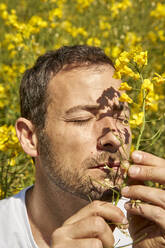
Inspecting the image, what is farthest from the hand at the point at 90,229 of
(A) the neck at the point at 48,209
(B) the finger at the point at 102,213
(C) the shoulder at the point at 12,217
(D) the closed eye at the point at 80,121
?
(C) the shoulder at the point at 12,217

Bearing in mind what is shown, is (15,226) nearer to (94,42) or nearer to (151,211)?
(151,211)

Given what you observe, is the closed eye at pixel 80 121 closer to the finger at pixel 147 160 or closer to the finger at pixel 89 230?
the finger at pixel 147 160

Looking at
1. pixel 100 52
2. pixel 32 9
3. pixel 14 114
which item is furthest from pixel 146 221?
pixel 32 9

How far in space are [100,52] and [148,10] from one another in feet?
11.3

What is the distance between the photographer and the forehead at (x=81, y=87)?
1691mm

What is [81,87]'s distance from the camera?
67.8 inches

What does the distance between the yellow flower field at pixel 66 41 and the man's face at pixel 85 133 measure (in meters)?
0.53

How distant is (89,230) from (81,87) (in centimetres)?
77

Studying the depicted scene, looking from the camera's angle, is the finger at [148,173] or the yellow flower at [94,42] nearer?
the finger at [148,173]

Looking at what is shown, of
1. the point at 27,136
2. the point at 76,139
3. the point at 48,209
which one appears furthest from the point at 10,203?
the point at 76,139

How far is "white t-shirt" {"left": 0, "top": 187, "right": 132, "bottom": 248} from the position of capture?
1856 millimetres

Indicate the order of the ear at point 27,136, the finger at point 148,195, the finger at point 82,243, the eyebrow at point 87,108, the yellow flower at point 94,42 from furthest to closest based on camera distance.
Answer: the yellow flower at point 94,42
the ear at point 27,136
the eyebrow at point 87,108
the finger at point 148,195
the finger at point 82,243

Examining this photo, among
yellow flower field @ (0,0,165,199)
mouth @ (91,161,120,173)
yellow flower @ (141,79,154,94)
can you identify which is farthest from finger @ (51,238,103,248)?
yellow flower field @ (0,0,165,199)

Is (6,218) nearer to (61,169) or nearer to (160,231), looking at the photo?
(61,169)
